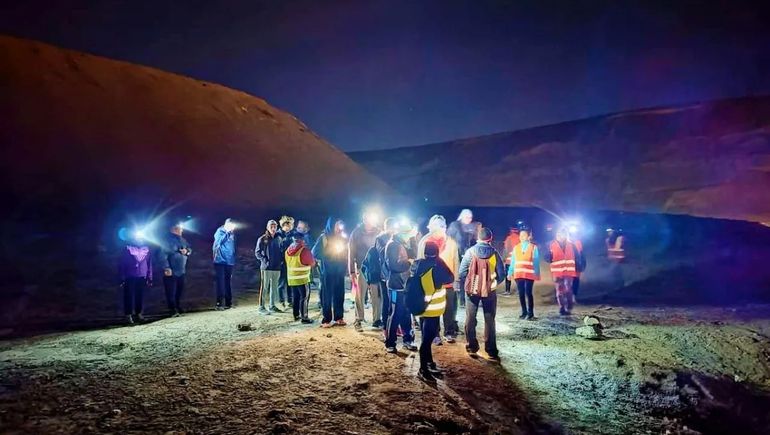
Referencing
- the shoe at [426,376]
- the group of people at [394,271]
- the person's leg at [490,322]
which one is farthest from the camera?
the person's leg at [490,322]

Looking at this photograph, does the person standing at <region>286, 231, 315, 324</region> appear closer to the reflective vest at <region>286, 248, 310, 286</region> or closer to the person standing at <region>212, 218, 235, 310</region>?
the reflective vest at <region>286, 248, 310, 286</region>

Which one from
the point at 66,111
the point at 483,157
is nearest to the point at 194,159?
the point at 66,111

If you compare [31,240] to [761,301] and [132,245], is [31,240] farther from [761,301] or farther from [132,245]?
[761,301]

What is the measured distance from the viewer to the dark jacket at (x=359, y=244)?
9570 millimetres

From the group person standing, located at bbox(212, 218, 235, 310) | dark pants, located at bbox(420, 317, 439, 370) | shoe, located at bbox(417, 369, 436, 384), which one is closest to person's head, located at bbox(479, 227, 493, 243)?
dark pants, located at bbox(420, 317, 439, 370)

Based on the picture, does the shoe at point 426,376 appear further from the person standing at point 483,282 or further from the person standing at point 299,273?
the person standing at point 299,273

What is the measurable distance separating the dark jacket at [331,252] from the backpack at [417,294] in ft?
10.2

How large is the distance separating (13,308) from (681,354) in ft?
48.1

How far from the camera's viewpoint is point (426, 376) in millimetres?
6707

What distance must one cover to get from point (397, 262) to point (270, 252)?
483 cm

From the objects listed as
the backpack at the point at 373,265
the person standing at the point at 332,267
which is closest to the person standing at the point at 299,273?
the person standing at the point at 332,267

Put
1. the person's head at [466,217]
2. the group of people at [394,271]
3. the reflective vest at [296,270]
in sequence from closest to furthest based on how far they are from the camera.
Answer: the group of people at [394,271] < the reflective vest at [296,270] < the person's head at [466,217]

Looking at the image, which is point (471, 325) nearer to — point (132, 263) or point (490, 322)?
point (490, 322)

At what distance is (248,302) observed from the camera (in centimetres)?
1404
